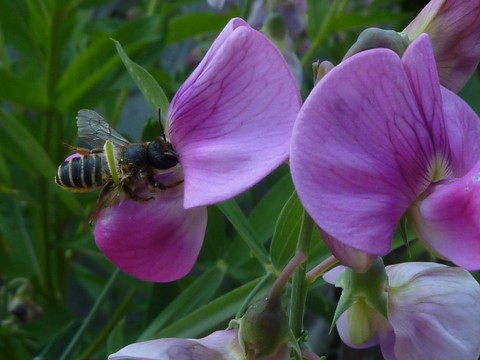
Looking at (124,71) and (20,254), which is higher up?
(124,71)

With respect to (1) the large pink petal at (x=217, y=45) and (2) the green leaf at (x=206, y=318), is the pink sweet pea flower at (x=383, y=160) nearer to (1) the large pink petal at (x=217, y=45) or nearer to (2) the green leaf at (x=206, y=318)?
(1) the large pink petal at (x=217, y=45)

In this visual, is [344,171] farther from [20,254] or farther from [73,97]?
[20,254]

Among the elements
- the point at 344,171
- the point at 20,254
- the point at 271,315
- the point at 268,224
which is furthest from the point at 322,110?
the point at 20,254

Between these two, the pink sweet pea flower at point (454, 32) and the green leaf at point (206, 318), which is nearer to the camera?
the pink sweet pea flower at point (454, 32)

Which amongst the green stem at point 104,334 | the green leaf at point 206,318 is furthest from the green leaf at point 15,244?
the green leaf at point 206,318

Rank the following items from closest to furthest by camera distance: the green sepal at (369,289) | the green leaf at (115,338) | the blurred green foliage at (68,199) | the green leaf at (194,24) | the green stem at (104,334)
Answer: the green sepal at (369,289), the green leaf at (115,338), the blurred green foliage at (68,199), the green stem at (104,334), the green leaf at (194,24)

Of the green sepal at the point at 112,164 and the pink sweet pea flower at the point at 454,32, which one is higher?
the pink sweet pea flower at the point at 454,32

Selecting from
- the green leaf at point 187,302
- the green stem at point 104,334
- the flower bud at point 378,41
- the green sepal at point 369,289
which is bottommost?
the green stem at point 104,334
